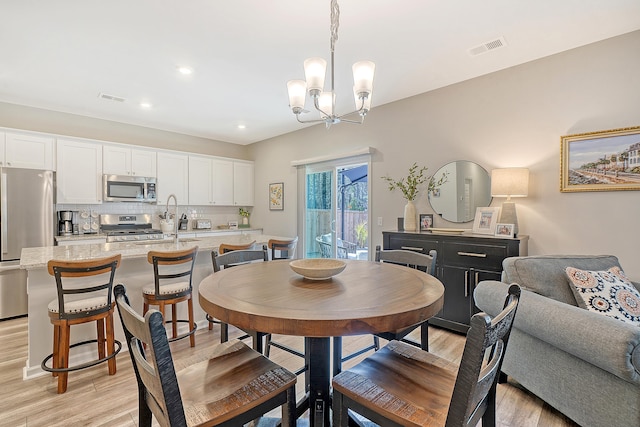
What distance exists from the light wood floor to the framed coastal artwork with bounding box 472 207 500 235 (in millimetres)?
1209

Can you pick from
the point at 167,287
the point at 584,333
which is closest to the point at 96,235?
the point at 167,287

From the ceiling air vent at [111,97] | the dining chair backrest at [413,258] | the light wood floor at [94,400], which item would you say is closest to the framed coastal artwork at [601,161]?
the dining chair backrest at [413,258]

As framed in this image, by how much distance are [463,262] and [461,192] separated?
2.79 feet

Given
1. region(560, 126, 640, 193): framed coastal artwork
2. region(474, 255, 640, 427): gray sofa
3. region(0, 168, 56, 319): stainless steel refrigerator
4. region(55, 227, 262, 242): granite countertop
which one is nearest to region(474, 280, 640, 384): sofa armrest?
region(474, 255, 640, 427): gray sofa

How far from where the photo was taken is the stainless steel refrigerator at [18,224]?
3.58 metres

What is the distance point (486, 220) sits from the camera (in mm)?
3131

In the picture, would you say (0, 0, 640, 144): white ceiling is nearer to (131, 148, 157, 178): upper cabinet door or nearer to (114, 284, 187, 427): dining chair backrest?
(131, 148, 157, 178): upper cabinet door

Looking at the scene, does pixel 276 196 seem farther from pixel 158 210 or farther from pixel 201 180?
pixel 158 210

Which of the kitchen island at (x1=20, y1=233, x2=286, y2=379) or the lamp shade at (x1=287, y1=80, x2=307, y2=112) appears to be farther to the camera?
the kitchen island at (x1=20, y1=233, x2=286, y2=379)

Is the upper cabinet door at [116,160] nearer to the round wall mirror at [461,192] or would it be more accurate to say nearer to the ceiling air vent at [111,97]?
the ceiling air vent at [111,97]

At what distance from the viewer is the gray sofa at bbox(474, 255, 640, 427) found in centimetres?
148

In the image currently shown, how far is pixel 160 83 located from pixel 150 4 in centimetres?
146

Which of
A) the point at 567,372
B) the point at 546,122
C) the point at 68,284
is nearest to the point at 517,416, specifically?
the point at 567,372

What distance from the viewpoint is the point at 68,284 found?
8.02ft
